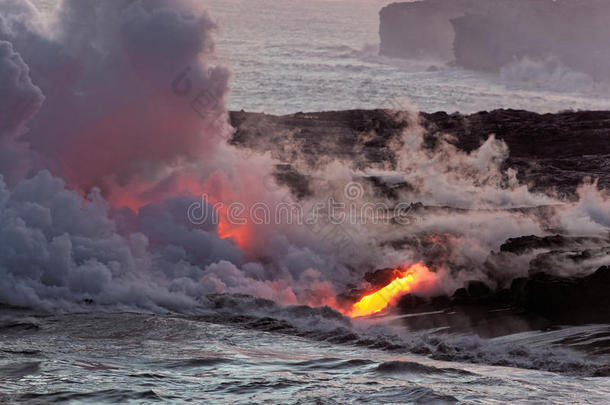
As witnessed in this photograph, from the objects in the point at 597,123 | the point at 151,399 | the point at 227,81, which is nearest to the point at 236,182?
the point at 227,81

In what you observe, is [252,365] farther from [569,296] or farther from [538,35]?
[538,35]

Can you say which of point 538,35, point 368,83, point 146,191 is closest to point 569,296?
point 146,191

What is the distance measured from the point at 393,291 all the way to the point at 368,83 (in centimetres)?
6289

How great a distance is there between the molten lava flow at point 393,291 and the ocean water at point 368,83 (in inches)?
1569

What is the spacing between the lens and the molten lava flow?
784 inches

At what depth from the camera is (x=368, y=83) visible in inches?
3226

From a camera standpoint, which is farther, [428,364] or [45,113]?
[45,113]

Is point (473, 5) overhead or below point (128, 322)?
overhead

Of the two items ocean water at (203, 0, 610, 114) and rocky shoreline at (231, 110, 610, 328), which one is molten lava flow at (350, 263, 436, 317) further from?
ocean water at (203, 0, 610, 114)

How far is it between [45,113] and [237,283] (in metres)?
6.79

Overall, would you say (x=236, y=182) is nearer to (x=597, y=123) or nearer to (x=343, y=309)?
(x=343, y=309)

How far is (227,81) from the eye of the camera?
2506cm

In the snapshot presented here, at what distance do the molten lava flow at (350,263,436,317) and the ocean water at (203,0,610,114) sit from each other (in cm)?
3985

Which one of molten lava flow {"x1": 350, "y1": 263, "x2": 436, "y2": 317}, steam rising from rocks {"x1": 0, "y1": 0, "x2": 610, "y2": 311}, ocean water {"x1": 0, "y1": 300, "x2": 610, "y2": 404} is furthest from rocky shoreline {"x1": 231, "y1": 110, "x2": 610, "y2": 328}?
ocean water {"x1": 0, "y1": 300, "x2": 610, "y2": 404}
